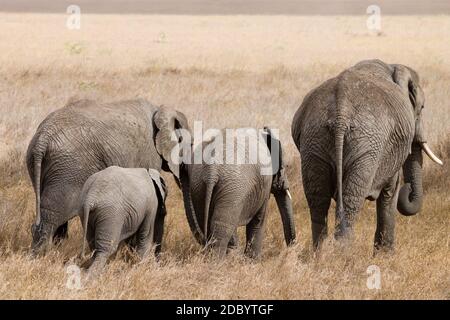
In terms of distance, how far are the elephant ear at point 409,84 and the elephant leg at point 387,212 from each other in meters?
0.71

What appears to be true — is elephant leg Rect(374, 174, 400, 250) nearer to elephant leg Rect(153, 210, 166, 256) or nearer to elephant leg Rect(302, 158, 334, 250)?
elephant leg Rect(302, 158, 334, 250)

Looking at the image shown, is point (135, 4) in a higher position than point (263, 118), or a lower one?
lower

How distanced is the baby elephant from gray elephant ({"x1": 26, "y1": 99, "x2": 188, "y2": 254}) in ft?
1.54

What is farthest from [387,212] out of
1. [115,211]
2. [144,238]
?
[115,211]

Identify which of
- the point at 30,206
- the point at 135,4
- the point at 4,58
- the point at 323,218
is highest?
the point at 323,218

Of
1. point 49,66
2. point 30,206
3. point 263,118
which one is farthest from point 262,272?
point 49,66

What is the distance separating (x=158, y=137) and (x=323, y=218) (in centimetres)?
155

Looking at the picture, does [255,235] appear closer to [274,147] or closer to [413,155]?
[274,147]

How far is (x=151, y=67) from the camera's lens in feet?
85.2

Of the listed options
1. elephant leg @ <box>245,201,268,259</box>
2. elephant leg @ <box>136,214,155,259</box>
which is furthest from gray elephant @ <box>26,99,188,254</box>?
elephant leg @ <box>245,201,268,259</box>

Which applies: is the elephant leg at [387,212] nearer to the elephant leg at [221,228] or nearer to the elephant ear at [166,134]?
the elephant leg at [221,228]

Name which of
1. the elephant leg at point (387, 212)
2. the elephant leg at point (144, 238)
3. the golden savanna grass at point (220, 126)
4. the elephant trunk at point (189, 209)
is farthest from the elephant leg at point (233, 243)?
the elephant leg at point (387, 212)
